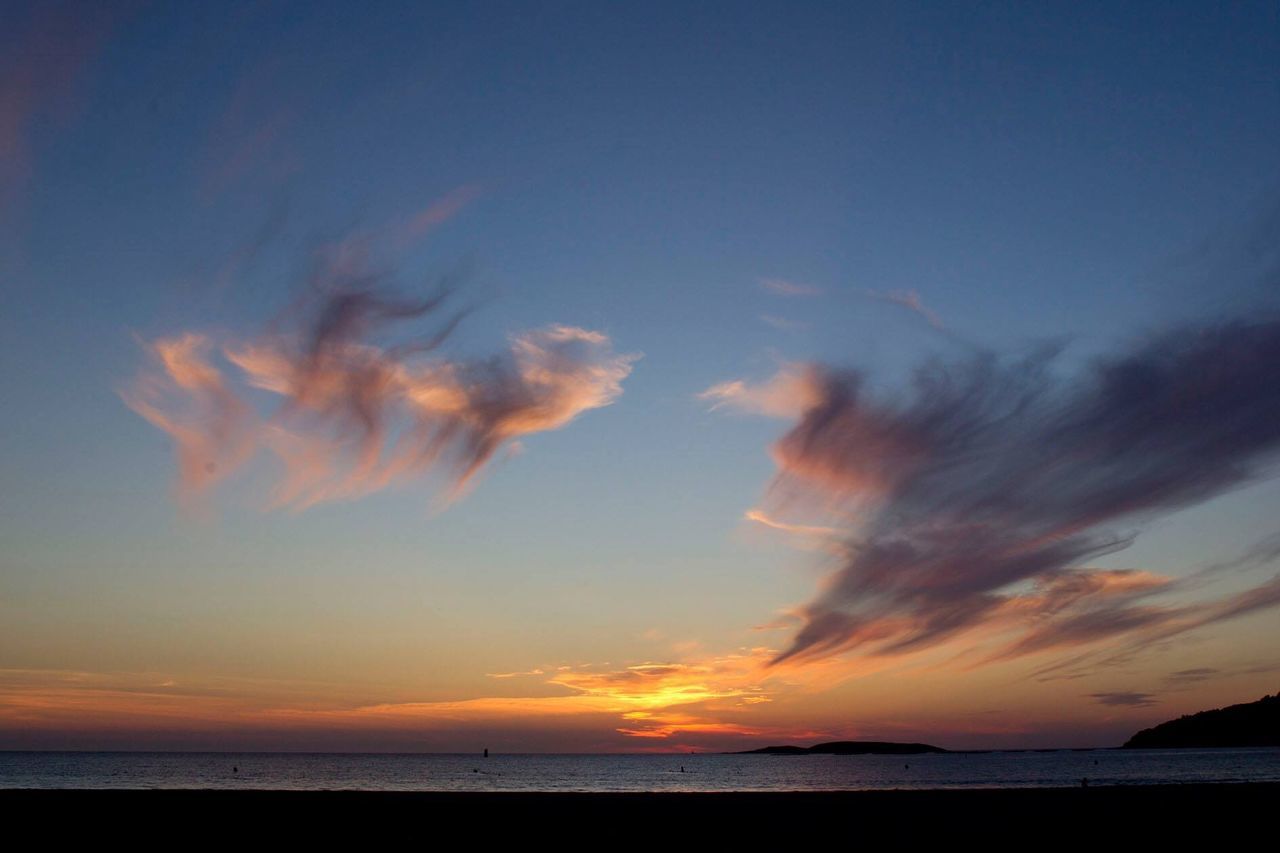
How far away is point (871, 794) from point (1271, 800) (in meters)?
18.4

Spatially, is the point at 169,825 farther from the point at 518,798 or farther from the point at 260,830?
the point at 518,798

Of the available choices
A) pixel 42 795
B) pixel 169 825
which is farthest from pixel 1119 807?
pixel 42 795

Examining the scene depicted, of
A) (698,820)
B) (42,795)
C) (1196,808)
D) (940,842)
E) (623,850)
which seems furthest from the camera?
(42,795)

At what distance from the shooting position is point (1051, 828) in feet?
96.0

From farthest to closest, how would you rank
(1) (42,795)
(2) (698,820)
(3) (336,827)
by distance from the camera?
(1) (42,795) → (2) (698,820) → (3) (336,827)

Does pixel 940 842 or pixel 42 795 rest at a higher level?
pixel 42 795

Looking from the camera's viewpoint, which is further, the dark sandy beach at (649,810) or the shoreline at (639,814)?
the dark sandy beach at (649,810)

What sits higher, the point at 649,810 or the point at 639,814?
the point at 649,810

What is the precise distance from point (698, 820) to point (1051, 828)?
11955 millimetres

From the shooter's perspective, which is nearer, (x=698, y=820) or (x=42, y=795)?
(x=698, y=820)

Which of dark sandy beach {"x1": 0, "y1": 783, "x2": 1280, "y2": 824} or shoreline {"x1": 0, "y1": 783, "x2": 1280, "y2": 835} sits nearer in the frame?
shoreline {"x1": 0, "y1": 783, "x2": 1280, "y2": 835}

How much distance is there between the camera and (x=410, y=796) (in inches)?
1644

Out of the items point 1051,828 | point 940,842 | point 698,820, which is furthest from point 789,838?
point 1051,828

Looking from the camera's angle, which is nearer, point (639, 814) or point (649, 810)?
point (639, 814)
